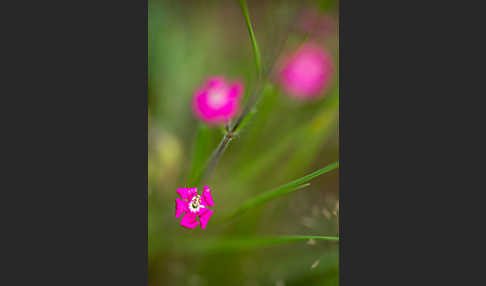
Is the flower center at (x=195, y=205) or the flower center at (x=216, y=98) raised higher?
the flower center at (x=216, y=98)

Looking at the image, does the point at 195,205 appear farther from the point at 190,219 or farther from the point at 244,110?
the point at 244,110

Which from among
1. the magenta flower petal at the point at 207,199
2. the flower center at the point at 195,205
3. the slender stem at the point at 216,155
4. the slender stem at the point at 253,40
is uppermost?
the slender stem at the point at 253,40

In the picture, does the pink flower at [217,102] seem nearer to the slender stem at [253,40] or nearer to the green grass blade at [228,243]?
the slender stem at [253,40]

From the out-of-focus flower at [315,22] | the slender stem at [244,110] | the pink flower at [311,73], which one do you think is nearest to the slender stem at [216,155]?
the slender stem at [244,110]

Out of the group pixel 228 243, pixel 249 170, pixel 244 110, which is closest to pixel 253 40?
pixel 244 110

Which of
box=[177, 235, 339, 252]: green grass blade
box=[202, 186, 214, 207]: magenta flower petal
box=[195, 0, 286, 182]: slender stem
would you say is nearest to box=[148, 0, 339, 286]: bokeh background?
box=[177, 235, 339, 252]: green grass blade

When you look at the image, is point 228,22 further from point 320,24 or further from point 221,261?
point 221,261

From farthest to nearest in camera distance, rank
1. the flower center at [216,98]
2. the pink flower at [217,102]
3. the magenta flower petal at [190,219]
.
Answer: the flower center at [216,98] < the pink flower at [217,102] < the magenta flower petal at [190,219]

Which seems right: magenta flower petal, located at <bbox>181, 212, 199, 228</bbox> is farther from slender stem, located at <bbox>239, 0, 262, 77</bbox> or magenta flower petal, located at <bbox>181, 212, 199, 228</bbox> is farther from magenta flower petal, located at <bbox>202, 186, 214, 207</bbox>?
slender stem, located at <bbox>239, 0, 262, 77</bbox>
